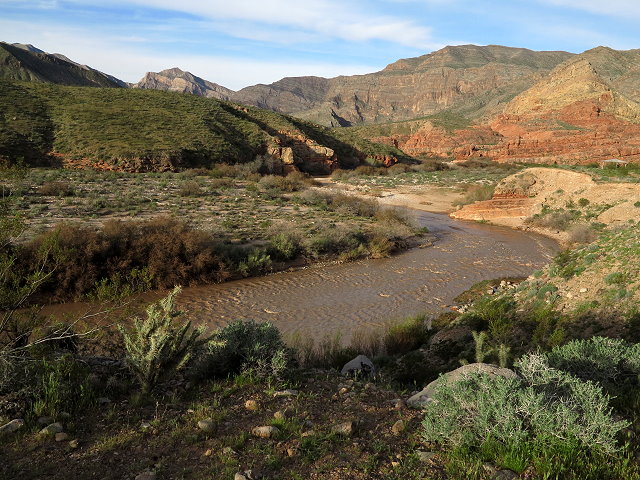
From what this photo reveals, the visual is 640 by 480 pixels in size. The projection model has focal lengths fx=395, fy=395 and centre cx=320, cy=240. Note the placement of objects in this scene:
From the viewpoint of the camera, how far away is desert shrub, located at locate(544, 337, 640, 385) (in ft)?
16.2

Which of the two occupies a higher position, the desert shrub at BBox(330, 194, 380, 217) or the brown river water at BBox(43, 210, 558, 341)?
the desert shrub at BBox(330, 194, 380, 217)

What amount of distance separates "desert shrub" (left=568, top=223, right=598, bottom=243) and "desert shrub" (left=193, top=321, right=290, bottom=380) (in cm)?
2147

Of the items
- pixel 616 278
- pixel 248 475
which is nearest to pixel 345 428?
pixel 248 475

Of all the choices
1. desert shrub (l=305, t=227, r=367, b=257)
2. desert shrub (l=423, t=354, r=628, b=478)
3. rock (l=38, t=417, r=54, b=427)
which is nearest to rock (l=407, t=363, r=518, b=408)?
desert shrub (l=423, t=354, r=628, b=478)

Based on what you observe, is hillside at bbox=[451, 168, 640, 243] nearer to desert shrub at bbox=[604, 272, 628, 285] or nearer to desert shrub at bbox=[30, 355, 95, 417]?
desert shrub at bbox=[604, 272, 628, 285]

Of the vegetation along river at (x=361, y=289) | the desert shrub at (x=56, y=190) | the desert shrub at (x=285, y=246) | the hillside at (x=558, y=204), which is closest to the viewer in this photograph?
the vegetation along river at (x=361, y=289)

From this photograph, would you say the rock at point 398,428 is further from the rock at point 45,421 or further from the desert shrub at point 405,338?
the desert shrub at point 405,338

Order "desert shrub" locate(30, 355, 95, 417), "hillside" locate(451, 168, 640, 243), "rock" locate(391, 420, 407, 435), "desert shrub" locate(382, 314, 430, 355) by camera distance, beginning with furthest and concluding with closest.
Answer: "hillside" locate(451, 168, 640, 243) < "desert shrub" locate(382, 314, 430, 355) < "desert shrub" locate(30, 355, 95, 417) < "rock" locate(391, 420, 407, 435)

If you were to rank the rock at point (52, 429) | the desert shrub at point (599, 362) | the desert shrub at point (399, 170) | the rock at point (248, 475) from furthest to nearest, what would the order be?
the desert shrub at point (399, 170), the desert shrub at point (599, 362), the rock at point (52, 429), the rock at point (248, 475)

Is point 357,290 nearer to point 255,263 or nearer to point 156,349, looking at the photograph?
point 255,263

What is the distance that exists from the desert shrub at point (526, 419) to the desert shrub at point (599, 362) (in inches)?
42.1

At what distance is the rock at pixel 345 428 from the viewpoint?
4.02 m

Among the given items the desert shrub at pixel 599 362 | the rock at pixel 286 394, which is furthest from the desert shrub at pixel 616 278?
the rock at pixel 286 394

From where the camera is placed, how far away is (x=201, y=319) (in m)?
11.6
